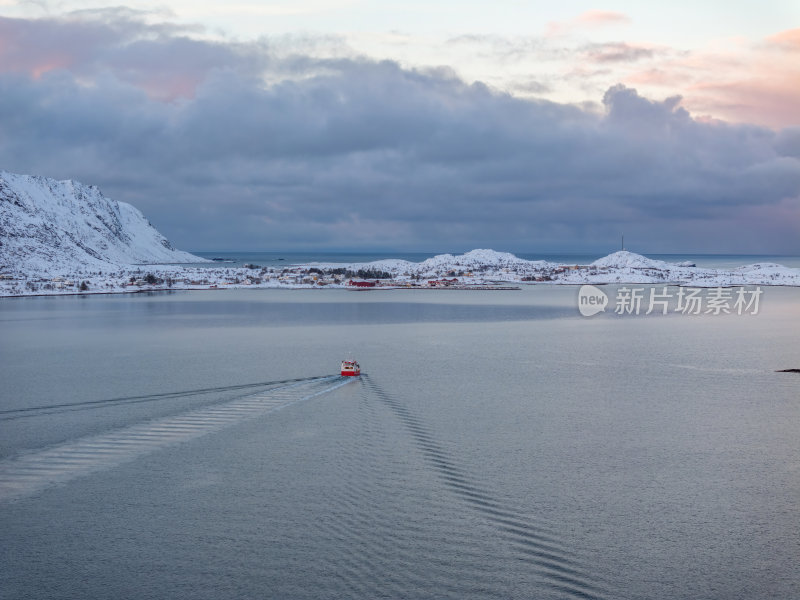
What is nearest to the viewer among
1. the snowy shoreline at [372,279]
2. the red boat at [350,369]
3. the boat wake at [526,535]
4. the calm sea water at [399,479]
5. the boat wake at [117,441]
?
the boat wake at [526,535]

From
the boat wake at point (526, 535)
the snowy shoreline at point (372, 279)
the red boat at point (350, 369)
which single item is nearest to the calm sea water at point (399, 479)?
the boat wake at point (526, 535)

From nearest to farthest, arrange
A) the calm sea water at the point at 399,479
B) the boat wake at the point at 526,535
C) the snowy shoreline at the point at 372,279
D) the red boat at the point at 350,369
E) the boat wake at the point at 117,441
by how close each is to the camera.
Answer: the boat wake at the point at 526,535 → the calm sea water at the point at 399,479 → the boat wake at the point at 117,441 → the red boat at the point at 350,369 → the snowy shoreline at the point at 372,279

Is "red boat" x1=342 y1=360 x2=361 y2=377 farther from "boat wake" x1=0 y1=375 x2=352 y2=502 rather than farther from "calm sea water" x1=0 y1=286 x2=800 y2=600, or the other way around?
"boat wake" x1=0 y1=375 x2=352 y2=502

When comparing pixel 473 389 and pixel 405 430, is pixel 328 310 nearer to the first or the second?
pixel 473 389

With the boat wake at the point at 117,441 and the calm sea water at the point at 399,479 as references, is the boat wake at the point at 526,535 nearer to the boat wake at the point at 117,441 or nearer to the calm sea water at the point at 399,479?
the calm sea water at the point at 399,479

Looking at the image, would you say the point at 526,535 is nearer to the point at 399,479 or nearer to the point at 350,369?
the point at 399,479

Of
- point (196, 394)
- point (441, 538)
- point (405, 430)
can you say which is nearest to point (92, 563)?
point (441, 538)

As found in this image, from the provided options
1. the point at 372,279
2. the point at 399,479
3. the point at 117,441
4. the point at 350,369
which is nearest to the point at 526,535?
A: the point at 399,479

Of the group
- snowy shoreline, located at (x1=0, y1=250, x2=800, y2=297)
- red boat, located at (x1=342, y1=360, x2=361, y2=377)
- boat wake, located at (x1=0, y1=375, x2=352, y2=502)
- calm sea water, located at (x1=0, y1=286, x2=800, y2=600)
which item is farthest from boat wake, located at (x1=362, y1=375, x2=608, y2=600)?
snowy shoreline, located at (x1=0, y1=250, x2=800, y2=297)

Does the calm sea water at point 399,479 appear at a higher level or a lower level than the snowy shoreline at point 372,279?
lower
